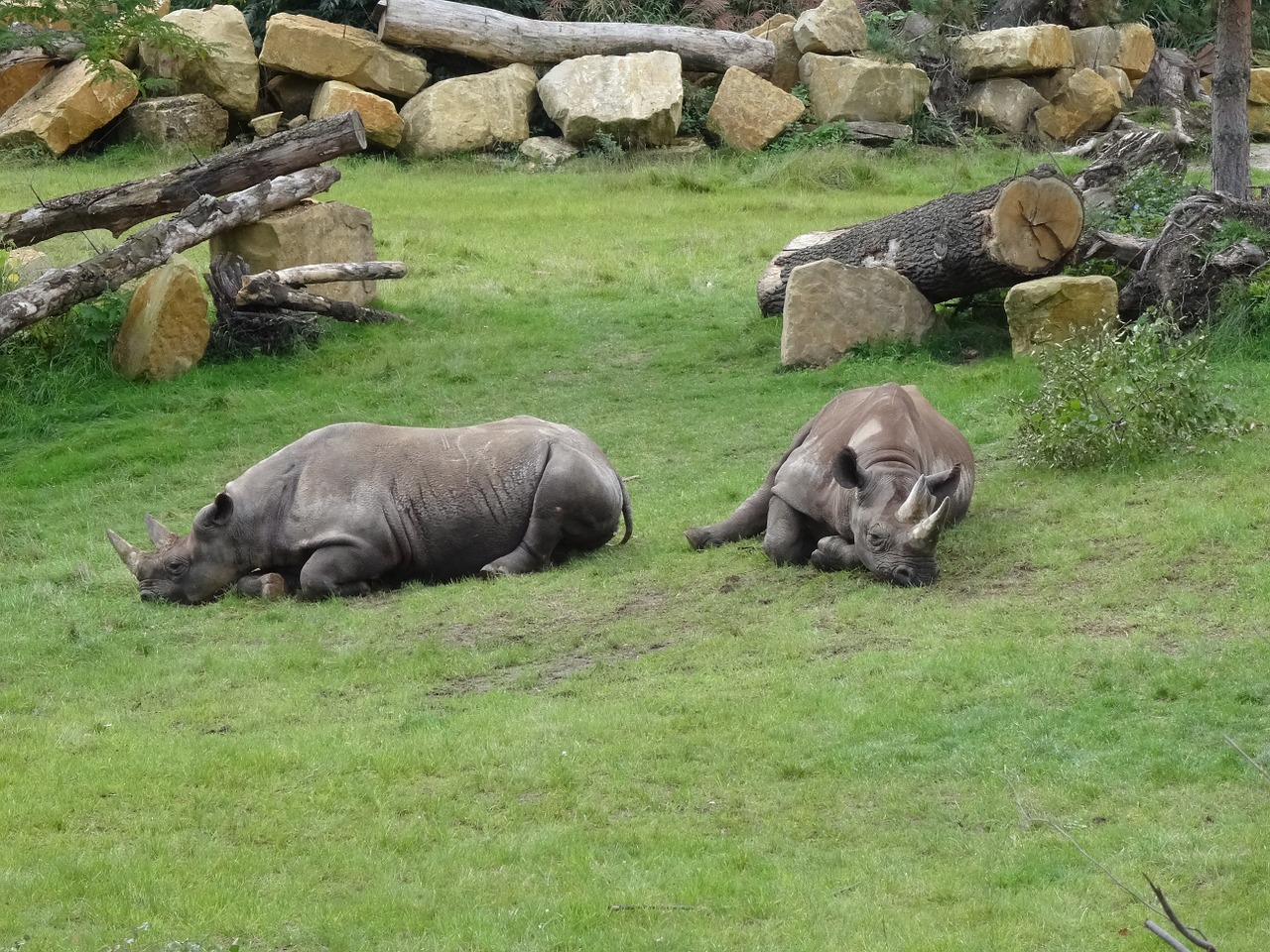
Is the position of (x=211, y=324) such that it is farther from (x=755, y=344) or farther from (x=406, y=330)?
(x=755, y=344)

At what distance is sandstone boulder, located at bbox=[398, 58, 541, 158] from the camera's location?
28188mm

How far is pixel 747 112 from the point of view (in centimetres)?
2864

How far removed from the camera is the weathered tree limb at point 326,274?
17906mm

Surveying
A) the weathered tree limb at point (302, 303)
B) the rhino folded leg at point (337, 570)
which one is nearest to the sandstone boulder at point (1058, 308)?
the rhino folded leg at point (337, 570)

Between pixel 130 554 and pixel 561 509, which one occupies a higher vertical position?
pixel 130 554

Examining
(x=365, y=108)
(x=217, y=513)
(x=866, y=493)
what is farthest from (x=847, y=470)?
(x=365, y=108)

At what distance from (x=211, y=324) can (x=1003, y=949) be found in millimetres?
14265

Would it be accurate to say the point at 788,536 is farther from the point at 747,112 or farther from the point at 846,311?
the point at 747,112

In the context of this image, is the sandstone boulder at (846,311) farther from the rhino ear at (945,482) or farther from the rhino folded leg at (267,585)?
the rhino folded leg at (267,585)

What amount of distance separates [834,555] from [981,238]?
6552 millimetres

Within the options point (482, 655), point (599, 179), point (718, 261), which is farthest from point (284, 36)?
point (482, 655)

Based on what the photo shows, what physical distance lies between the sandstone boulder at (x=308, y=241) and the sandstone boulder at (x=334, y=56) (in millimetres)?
9545

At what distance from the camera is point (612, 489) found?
1185cm

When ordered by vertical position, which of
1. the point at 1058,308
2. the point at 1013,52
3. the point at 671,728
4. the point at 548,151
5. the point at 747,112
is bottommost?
the point at 548,151
